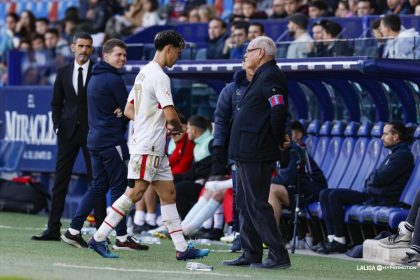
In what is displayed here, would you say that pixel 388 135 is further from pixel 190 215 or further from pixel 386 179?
pixel 190 215

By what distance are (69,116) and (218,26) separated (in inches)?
190

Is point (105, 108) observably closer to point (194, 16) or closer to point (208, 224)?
point (208, 224)

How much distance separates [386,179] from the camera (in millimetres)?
14141

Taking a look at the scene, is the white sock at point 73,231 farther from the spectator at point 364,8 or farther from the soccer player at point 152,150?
the spectator at point 364,8

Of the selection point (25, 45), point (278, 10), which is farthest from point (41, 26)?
point (278, 10)

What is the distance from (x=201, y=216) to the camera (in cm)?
1557

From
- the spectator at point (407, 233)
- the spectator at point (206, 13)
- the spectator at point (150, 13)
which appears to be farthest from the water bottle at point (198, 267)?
the spectator at point (150, 13)

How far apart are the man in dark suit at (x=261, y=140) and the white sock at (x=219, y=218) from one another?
4743 millimetres

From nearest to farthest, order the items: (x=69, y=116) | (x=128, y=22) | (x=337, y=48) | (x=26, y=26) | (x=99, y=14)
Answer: (x=69, y=116) < (x=337, y=48) < (x=128, y=22) < (x=99, y=14) < (x=26, y=26)

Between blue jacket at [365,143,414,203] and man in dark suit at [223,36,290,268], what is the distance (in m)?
3.12

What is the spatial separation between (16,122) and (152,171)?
9.79m

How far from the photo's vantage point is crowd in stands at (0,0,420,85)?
15.3m

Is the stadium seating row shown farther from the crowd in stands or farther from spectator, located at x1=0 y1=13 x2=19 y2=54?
spectator, located at x1=0 y1=13 x2=19 y2=54

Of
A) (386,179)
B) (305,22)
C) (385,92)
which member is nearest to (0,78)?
(305,22)
